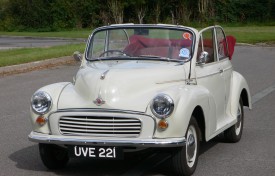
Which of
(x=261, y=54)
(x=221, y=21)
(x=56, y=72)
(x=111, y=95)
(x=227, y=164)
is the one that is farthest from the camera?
(x=221, y=21)

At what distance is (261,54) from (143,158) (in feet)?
57.2

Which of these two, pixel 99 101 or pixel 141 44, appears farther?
pixel 141 44

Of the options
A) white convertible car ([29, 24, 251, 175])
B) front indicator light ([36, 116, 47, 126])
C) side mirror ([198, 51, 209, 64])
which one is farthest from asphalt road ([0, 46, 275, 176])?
side mirror ([198, 51, 209, 64])

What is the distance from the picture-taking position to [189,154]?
7133 millimetres

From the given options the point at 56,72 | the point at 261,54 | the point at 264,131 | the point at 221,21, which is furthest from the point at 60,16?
the point at 264,131

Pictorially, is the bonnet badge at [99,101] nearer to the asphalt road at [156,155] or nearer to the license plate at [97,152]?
the license plate at [97,152]

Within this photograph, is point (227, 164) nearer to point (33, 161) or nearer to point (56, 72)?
point (33, 161)

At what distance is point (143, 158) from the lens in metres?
7.85

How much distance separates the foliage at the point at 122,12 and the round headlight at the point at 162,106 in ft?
144

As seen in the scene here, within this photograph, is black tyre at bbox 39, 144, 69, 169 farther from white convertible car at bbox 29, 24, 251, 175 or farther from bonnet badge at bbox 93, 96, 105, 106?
bonnet badge at bbox 93, 96, 105, 106

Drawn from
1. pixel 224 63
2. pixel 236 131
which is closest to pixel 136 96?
pixel 224 63

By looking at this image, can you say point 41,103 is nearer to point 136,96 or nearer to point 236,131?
point 136,96

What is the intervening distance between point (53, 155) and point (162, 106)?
4.46 feet

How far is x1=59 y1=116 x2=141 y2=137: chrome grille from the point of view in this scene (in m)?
6.71
